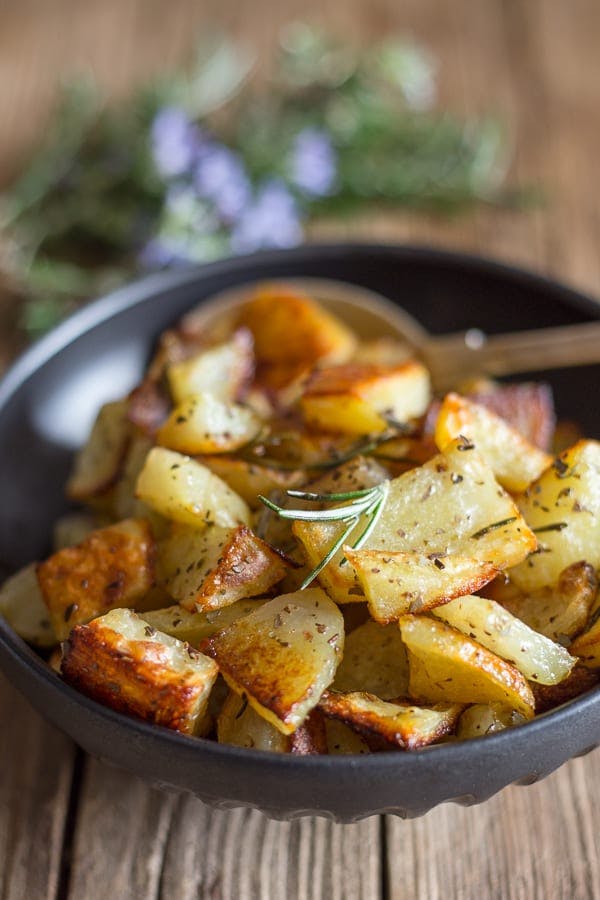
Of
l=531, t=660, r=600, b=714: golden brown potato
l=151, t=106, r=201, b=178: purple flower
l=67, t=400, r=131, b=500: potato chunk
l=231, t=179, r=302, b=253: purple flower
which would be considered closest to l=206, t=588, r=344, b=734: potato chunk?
l=531, t=660, r=600, b=714: golden brown potato

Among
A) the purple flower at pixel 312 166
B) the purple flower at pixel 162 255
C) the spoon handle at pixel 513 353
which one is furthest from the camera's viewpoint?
the purple flower at pixel 312 166

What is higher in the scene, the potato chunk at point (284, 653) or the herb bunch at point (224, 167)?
the herb bunch at point (224, 167)

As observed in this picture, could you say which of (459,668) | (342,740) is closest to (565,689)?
(459,668)

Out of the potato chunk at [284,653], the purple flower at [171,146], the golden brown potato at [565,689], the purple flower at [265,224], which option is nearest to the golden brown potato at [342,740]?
the potato chunk at [284,653]

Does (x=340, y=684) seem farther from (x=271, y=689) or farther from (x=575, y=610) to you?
(x=575, y=610)

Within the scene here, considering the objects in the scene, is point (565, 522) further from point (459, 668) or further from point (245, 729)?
point (245, 729)

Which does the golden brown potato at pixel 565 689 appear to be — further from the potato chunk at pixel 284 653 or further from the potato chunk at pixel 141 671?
the potato chunk at pixel 141 671

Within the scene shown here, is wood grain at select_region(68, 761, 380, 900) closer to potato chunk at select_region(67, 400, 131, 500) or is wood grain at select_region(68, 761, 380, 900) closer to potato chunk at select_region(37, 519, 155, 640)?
potato chunk at select_region(37, 519, 155, 640)
